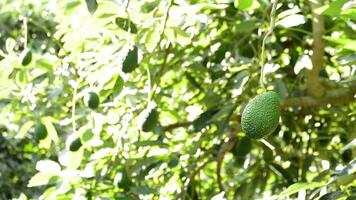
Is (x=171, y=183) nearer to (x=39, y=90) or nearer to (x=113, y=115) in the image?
(x=113, y=115)

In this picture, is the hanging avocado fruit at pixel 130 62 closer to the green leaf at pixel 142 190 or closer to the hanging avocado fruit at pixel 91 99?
the hanging avocado fruit at pixel 91 99

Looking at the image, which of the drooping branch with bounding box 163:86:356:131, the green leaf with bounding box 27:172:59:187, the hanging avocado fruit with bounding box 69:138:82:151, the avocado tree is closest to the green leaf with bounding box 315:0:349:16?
the avocado tree

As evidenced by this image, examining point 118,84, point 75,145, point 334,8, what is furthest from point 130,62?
point 334,8

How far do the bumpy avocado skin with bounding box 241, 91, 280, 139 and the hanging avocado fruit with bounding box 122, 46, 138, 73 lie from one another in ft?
A: 1.17

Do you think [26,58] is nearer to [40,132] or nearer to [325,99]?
[40,132]

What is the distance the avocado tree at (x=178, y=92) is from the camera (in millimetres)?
1561

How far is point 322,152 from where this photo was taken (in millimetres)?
2100

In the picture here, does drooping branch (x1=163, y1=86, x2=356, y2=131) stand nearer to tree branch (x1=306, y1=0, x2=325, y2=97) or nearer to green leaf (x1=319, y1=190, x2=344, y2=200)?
tree branch (x1=306, y1=0, x2=325, y2=97)

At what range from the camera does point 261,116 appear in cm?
110

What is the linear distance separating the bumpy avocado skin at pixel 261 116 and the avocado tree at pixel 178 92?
8.8 inches

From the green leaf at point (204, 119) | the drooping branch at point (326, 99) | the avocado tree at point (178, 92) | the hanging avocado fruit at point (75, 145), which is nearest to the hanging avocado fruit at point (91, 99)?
the avocado tree at point (178, 92)

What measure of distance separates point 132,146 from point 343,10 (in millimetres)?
746

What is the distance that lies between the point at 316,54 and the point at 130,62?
574 mm

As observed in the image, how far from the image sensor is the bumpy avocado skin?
3.60 feet
